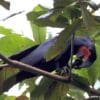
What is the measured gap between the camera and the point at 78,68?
1.25m

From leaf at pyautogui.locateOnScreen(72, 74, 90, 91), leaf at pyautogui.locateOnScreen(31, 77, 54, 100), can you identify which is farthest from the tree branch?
leaf at pyautogui.locateOnScreen(31, 77, 54, 100)

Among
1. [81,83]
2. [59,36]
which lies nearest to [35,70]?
[59,36]

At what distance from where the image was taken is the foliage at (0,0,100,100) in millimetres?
889

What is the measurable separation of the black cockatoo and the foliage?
3 centimetres

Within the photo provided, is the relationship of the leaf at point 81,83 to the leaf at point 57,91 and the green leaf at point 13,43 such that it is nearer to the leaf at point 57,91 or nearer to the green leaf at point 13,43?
the leaf at point 57,91

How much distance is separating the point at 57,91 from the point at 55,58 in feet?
0.47

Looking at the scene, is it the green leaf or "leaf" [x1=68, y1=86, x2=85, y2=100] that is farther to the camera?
"leaf" [x1=68, y1=86, x2=85, y2=100]

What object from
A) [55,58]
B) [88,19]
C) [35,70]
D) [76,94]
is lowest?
[76,94]

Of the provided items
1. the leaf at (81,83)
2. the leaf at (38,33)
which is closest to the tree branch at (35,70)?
the leaf at (81,83)

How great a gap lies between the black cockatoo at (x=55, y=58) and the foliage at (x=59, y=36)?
3cm

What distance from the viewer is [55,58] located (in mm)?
1253

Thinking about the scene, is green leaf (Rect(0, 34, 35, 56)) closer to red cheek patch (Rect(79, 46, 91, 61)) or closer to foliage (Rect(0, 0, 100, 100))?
foliage (Rect(0, 0, 100, 100))

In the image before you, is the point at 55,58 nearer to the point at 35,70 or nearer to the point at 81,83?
the point at 81,83

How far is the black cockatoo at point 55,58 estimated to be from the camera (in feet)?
3.82
